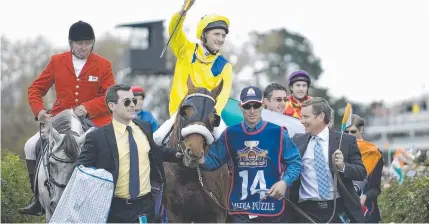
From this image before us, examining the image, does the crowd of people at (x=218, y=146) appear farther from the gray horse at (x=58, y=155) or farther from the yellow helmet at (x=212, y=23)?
the gray horse at (x=58, y=155)

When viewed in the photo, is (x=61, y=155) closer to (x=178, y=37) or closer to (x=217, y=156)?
(x=217, y=156)

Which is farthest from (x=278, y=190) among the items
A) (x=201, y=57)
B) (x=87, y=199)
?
(x=201, y=57)

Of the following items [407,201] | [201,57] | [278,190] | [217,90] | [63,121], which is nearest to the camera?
[278,190]

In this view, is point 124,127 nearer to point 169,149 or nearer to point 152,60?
point 169,149

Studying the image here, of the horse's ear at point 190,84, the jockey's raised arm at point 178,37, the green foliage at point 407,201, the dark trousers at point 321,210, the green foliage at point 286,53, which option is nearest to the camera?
the dark trousers at point 321,210

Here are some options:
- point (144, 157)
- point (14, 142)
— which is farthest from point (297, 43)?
point (144, 157)

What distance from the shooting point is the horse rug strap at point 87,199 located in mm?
8500

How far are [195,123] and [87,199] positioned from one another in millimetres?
1478

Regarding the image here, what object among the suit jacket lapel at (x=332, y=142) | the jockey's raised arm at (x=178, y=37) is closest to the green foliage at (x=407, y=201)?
the suit jacket lapel at (x=332, y=142)

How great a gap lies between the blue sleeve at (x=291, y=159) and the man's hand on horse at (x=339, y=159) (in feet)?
1.15

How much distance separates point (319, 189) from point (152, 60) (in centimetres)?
3033

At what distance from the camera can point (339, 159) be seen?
9.25 metres

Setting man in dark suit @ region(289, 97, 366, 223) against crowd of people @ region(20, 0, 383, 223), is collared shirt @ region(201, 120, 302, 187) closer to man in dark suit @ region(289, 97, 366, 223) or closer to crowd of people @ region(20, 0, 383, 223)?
crowd of people @ region(20, 0, 383, 223)

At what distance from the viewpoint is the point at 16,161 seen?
13836 millimetres
